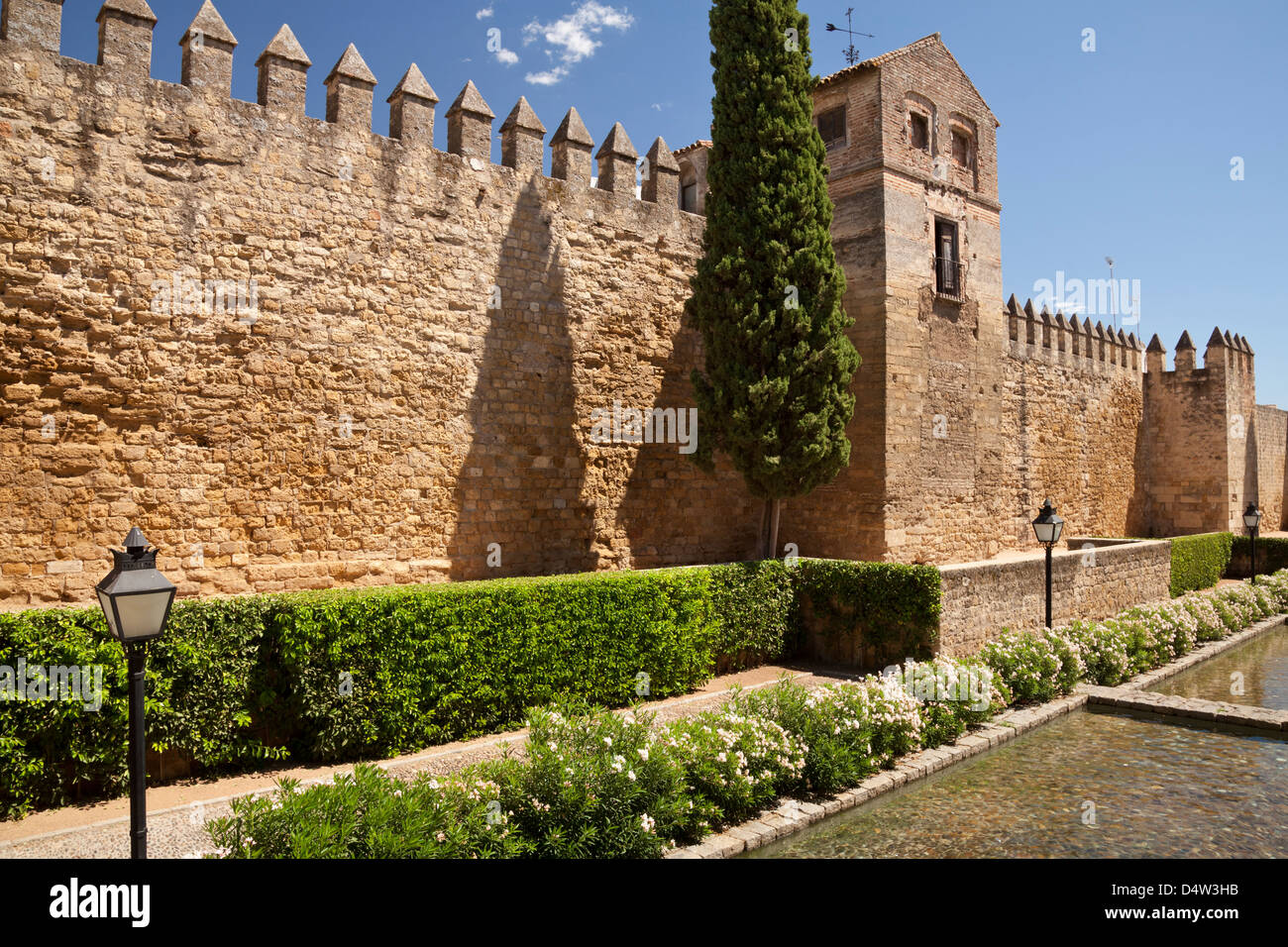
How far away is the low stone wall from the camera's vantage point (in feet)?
35.9

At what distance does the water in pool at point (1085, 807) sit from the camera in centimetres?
577

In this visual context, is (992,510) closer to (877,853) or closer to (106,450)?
(877,853)

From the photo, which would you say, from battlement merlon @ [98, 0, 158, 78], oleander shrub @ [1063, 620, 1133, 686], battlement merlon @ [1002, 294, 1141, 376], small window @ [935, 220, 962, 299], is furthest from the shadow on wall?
battlement merlon @ [1002, 294, 1141, 376]

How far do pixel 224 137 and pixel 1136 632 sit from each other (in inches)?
510

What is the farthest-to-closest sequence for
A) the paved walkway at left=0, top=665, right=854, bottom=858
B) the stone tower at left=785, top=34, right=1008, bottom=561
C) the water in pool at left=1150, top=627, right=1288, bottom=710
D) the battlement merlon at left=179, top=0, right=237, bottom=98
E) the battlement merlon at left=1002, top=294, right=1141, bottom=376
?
the battlement merlon at left=1002, top=294, right=1141, bottom=376, the stone tower at left=785, top=34, right=1008, bottom=561, the water in pool at left=1150, top=627, right=1288, bottom=710, the battlement merlon at left=179, top=0, right=237, bottom=98, the paved walkway at left=0, top=665, right=854, bottom=858

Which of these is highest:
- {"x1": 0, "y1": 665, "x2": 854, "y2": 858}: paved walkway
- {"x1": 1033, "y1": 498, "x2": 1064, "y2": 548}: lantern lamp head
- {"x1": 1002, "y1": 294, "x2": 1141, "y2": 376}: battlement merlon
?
{"x1": 1002, "y1": 294, "x2": 1141, "y2": 376}: battlement merlon

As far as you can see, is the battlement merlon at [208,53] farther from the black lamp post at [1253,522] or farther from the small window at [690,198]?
the black lamp post at [1253,522]

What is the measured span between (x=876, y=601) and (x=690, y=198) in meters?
8.07

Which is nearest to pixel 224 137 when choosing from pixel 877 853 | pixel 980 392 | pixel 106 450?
pixel 106 450

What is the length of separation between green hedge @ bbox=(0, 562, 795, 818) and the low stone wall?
12.1 feet

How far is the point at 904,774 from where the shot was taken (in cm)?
722

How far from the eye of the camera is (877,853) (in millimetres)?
Answer: 5730

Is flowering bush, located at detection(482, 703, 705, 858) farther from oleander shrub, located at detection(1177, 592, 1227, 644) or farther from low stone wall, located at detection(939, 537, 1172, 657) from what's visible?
oleander shrub, located at detection(1177, 592, 1227, 644)

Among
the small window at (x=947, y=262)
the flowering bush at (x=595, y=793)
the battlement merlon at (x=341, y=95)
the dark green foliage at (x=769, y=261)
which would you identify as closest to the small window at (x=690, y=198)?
the battlement merlon at (x=341, y=95)
